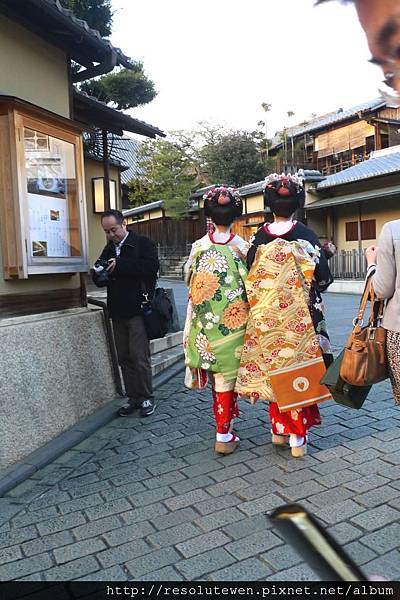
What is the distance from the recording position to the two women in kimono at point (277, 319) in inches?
143

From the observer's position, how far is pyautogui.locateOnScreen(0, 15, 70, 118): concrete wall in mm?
4098

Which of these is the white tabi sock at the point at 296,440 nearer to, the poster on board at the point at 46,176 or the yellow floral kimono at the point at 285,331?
the yellow floral kimono at the point at 285,331

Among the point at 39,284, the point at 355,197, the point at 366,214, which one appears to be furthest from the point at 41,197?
the point at 366,214

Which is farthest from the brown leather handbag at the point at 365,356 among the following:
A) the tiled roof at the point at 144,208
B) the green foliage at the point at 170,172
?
the tiled roof at the point at 144,208

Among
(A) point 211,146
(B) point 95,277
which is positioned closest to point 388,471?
(B) point 95,277

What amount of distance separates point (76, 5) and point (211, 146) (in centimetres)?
1703

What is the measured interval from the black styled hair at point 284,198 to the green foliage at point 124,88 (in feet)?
33.0

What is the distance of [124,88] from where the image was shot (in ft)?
42.2

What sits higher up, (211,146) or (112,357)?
(211,146)

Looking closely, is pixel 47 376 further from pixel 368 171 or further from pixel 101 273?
pixel 368 171

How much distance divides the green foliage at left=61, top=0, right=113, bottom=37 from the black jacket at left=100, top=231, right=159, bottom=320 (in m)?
6.92

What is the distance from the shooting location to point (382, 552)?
2.48 m

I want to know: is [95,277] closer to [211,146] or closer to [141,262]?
[141,262]

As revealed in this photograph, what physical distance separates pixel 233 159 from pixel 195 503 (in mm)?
24615
